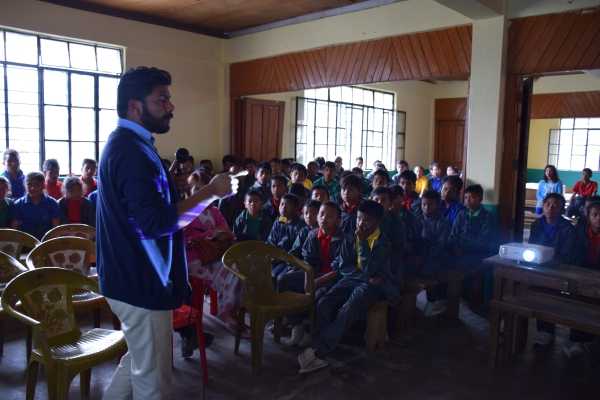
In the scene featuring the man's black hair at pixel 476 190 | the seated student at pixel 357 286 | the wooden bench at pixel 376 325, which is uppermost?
the man's black hair at pixel 476 190

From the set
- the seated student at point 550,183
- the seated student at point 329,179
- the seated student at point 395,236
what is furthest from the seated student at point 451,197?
the seated student at point 550,183

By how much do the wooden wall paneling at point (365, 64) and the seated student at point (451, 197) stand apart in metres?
1.21

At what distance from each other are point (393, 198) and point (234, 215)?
182 cm

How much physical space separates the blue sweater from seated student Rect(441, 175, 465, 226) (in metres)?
3.34

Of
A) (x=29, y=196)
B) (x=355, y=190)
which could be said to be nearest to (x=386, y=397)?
(x=355, y=190)

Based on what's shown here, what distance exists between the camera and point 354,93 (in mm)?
10672

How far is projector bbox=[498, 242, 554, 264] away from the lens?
119 inches

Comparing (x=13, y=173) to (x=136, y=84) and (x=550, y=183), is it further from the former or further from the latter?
(x=550, y=183)

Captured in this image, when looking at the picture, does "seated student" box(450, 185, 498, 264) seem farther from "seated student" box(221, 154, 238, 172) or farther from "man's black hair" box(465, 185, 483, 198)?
"seated student" box(221, 154, 238, 172)

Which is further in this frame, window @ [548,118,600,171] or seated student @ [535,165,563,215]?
window @ [548,118,600,171]

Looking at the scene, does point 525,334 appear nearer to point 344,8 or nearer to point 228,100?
point 344,8

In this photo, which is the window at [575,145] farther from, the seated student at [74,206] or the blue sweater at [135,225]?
the blue sweater at [135,225]

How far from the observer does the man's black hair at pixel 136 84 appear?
5.46ft

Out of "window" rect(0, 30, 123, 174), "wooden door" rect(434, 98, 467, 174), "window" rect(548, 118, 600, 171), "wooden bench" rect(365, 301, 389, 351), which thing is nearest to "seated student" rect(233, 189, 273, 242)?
"wooden bench" rect(365, 301, 389, 351)
